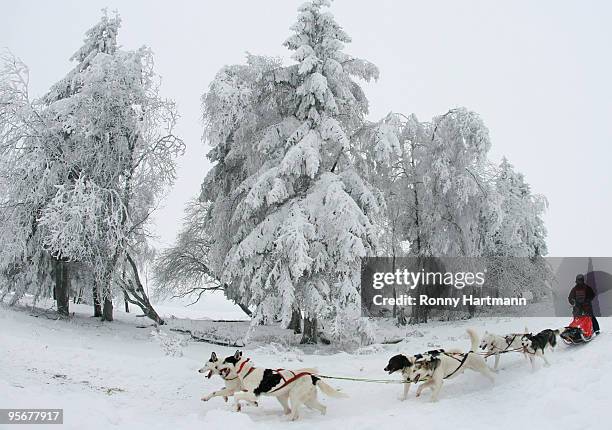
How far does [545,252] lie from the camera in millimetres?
35562

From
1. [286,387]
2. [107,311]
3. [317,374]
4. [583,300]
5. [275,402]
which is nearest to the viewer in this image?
[286,387]


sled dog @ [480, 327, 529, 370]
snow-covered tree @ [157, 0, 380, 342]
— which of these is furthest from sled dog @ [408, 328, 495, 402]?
snow-covered tree @ [157, 0, 380, 342]

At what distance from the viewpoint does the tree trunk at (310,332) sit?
61.0ft

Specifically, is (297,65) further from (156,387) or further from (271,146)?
(156,387)

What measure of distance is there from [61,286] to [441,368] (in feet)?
56.0

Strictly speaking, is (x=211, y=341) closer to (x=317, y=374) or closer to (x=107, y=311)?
(x=107, y=311)

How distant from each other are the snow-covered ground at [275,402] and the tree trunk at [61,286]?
534cm

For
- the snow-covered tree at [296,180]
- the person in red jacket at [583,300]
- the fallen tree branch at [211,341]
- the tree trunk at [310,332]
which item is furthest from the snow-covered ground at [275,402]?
the tree trunk at [310,332]

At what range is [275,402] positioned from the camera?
34.1 ft

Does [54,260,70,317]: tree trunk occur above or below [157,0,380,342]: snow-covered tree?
below

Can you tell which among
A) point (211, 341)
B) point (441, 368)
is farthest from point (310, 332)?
point (441, 368)

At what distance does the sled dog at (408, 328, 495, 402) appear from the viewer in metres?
9.38

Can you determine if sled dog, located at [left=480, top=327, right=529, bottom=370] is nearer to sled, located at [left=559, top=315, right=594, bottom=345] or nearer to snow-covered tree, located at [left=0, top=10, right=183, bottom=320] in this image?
sled, located at [left=559, top=315, right=594, bottom=345]

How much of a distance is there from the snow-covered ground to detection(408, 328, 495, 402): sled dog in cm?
28
